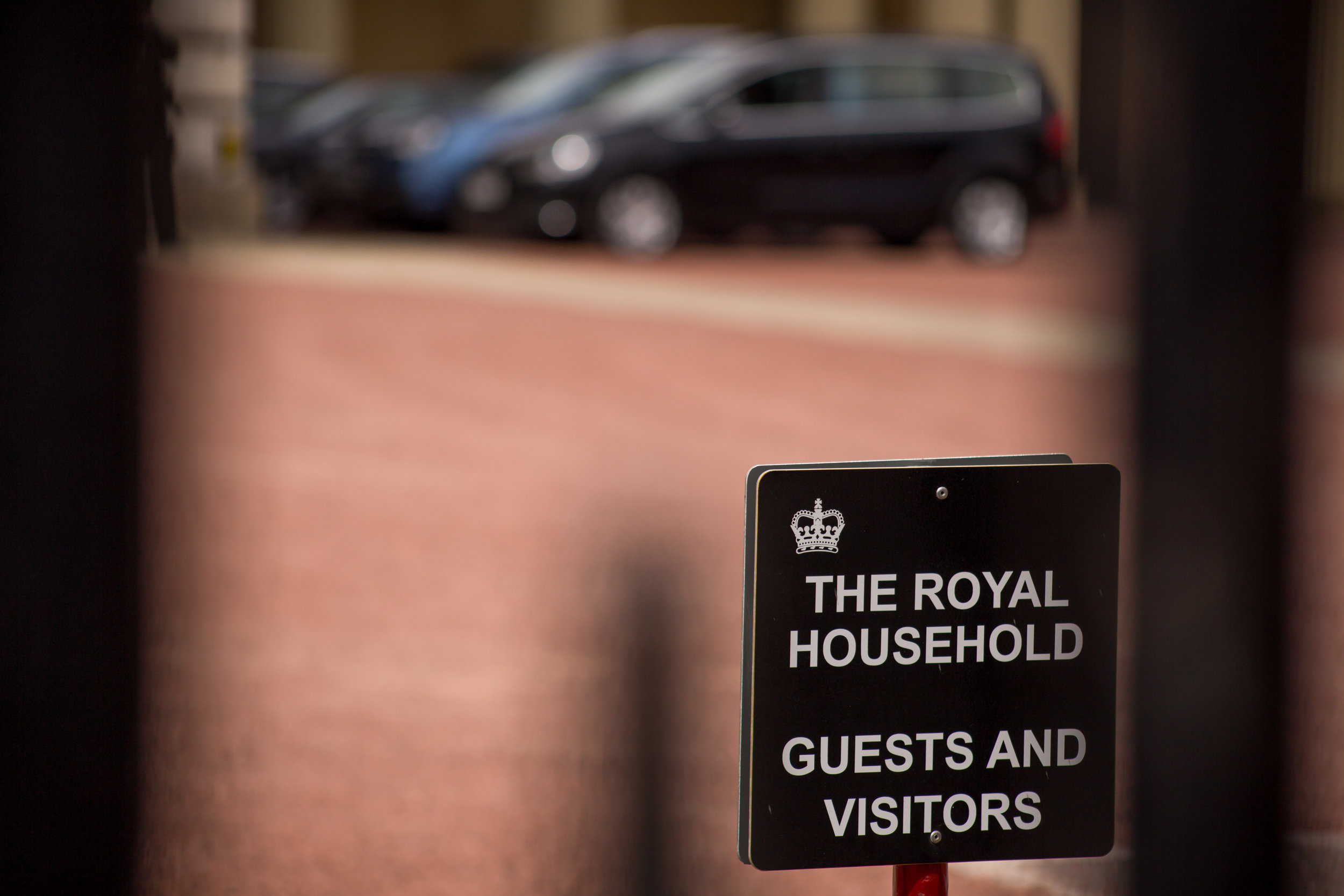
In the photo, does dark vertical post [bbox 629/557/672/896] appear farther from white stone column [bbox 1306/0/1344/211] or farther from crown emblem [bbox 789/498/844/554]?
white stone column [bbox 1306/0/1344/211]

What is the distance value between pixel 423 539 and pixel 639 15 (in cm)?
1912

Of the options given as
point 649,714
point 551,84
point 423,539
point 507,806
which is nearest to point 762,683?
point 649,714

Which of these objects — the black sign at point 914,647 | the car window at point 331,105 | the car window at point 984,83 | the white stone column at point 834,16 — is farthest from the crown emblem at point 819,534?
the white stone column at point 834,16

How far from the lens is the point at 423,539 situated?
4789 millimetres

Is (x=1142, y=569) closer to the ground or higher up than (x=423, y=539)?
higher up

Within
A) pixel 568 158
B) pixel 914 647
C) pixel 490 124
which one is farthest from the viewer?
pixel 490 124

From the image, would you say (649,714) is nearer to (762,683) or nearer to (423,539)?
(762,683)

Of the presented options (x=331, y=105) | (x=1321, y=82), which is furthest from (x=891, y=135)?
(x=1321, y=82)

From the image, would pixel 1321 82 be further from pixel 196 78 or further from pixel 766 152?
pixel 766 152

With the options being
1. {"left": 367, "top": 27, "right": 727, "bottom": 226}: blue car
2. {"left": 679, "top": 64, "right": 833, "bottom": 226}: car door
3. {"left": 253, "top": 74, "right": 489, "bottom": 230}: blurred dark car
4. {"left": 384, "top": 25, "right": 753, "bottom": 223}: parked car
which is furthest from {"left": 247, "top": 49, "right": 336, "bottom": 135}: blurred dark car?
{"left": 679, "top": 64, "right": 833, "bottom": 226}: car door

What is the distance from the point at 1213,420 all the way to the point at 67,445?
499 millimetres

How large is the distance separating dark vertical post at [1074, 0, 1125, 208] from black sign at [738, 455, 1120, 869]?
0.42 meters

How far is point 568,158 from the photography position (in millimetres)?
12359

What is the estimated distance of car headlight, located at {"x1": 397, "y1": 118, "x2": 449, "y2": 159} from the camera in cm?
1459
